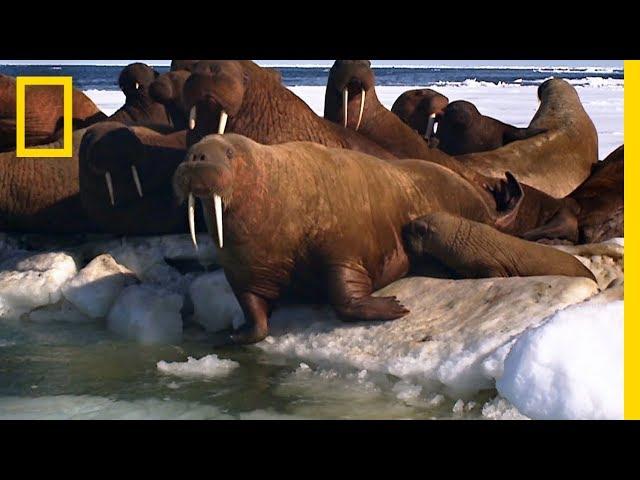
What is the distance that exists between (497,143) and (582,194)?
1.74m

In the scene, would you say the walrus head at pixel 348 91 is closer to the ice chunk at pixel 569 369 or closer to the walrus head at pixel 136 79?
the walrus head at pixel 136 79

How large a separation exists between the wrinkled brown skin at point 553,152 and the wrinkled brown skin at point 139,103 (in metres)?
2.64

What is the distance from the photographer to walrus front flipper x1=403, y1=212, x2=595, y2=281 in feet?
24.6

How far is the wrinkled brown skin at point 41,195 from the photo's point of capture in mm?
9297

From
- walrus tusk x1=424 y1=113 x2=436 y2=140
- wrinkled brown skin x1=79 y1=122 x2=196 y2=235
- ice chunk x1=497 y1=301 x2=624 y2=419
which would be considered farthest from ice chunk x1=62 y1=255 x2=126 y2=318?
walrus tusk x1=424 y1=113 x2=436 y2=140

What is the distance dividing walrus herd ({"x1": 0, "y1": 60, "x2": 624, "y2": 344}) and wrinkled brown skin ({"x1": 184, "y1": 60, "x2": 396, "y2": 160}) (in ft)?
0.04

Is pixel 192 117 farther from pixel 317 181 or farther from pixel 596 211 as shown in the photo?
pixel 596 211

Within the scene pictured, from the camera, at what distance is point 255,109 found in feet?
28.9

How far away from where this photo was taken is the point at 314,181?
7570 mm

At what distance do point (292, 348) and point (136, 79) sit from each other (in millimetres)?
3572

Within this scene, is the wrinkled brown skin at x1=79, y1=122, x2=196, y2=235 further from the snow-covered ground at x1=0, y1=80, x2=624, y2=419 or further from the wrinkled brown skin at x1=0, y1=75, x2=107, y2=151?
the wrinkled brown skin at x1=0, y1=75, x2=107, y2=151

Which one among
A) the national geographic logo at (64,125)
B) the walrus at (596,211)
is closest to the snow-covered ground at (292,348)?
the walrus at (596,211)

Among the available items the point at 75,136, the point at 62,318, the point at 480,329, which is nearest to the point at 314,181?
the point at 480,329

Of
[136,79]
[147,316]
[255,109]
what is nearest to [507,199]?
[255,109]
